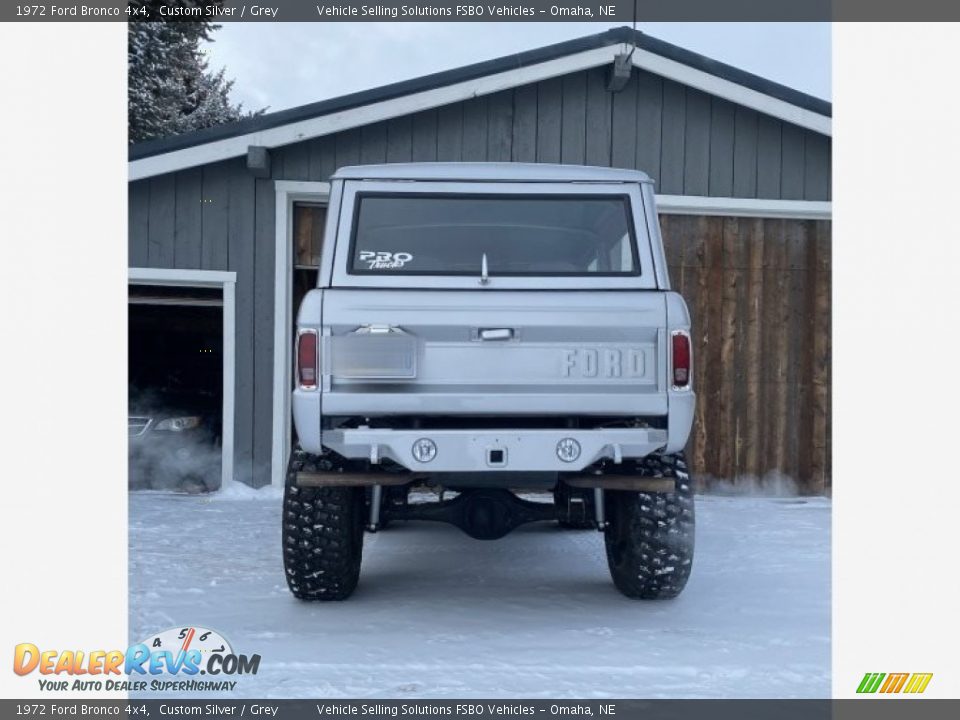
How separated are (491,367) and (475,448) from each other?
381 millimetres

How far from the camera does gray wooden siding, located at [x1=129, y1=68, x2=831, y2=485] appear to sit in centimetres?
800

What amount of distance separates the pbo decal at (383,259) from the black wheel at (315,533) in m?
1.01

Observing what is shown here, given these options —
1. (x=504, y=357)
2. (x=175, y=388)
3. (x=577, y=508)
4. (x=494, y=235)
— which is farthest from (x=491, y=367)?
(x=175, y=388)

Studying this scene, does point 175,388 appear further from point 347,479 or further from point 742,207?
point 742,207

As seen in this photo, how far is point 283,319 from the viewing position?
26.4 ft

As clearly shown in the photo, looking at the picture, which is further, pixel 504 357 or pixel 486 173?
pixel 486 173

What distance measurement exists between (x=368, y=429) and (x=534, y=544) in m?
2.64

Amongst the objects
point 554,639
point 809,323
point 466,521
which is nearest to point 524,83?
point 809,323

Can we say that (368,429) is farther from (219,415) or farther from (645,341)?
(219,415)

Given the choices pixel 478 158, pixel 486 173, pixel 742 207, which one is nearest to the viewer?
pixel 486 173
